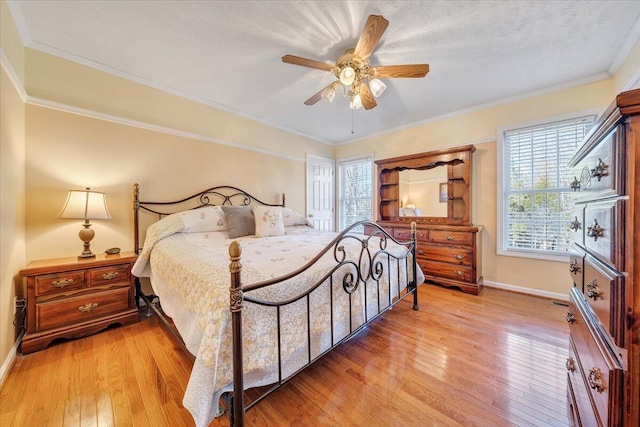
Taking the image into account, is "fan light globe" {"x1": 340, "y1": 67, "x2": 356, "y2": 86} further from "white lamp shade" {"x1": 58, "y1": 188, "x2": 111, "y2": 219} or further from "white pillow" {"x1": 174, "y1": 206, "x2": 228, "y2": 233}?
"white lamp shade" {"x1": 58, "y1": 188, "x2": 111, "y2": 219}

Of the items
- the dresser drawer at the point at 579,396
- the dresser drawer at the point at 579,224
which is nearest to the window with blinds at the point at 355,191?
the dresser drawer at the point at 579,224

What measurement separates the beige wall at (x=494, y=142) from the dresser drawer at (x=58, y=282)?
447 cm

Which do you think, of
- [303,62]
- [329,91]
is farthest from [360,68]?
[303,62]

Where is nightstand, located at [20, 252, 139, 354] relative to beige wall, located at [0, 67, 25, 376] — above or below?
below

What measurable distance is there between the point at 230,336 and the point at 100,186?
2470 millimetres

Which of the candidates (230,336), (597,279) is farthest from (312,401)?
(597,279)

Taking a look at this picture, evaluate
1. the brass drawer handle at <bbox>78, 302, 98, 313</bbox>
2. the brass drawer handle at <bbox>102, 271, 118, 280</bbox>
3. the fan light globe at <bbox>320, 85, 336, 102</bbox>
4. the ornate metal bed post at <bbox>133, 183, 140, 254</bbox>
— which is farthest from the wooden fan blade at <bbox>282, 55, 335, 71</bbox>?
the brass drawer handle at <bbox>78, 302, 98, 313</bbox>

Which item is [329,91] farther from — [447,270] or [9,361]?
[9,361]

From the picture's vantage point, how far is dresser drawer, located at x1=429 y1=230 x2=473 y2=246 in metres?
3.12

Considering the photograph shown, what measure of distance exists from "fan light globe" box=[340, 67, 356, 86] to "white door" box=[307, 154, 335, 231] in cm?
249

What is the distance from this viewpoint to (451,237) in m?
3.26

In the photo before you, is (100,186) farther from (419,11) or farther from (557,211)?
(557,211)

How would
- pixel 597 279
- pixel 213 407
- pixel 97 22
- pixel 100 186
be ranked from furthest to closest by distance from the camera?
pixel 100 186 → pixel 97 22 → pixel 213 407 → pixel 597 279

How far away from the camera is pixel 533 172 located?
3.03 metres
